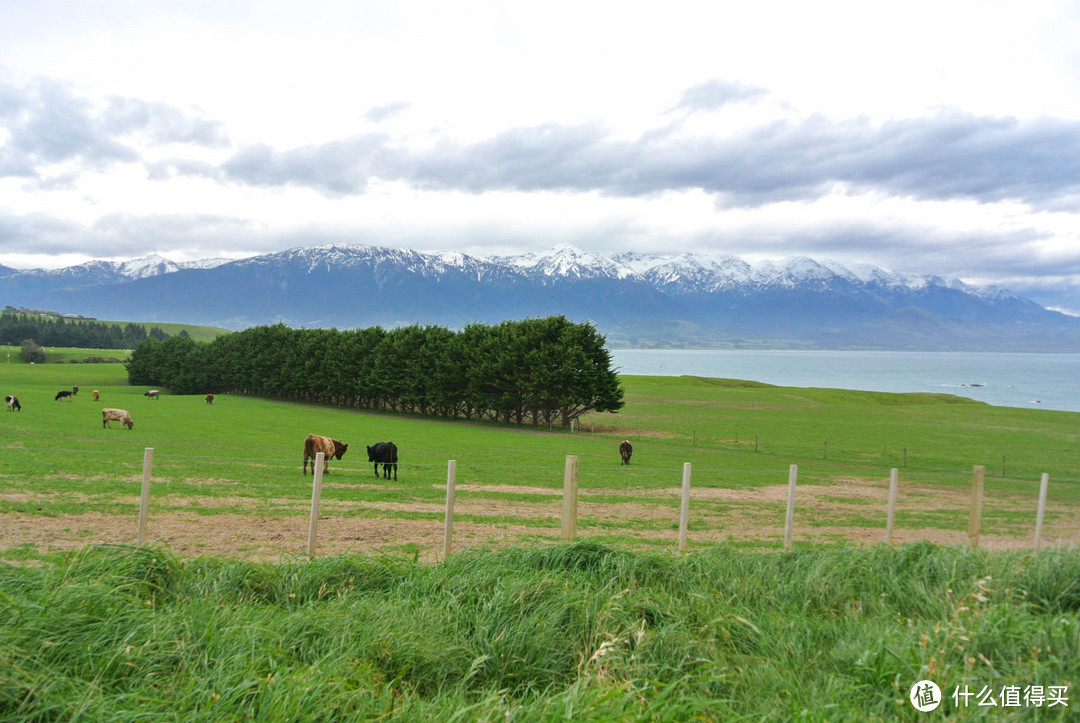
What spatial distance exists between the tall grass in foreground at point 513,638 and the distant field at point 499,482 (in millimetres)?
3397

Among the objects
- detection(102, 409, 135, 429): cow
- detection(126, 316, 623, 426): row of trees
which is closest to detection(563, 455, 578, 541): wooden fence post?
detection(102, 409, 135, 429): cow

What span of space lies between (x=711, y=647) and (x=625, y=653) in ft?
2.53

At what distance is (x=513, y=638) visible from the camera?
541 centimetres

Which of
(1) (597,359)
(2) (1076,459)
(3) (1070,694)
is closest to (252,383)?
(1) (597,359)

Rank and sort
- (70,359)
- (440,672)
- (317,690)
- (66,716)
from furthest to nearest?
(70,359) < (440,672) < (317,690) < (66,716)

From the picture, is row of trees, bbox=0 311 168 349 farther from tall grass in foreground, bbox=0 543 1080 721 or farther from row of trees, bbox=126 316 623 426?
tall grass in foreground, bbox=0 543 1080 721

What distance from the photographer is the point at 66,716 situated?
388 centimetres

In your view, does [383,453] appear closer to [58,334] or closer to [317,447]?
[317,447]

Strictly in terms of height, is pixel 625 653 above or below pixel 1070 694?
below

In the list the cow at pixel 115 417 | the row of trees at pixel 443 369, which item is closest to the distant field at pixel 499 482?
the cow at pixel 115 417

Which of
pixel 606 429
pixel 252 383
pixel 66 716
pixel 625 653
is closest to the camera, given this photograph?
pixel 66 716

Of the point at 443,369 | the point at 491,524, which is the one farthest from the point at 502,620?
the point at 443,369

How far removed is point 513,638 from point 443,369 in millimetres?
55071

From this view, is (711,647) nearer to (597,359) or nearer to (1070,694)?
(1070,694)
